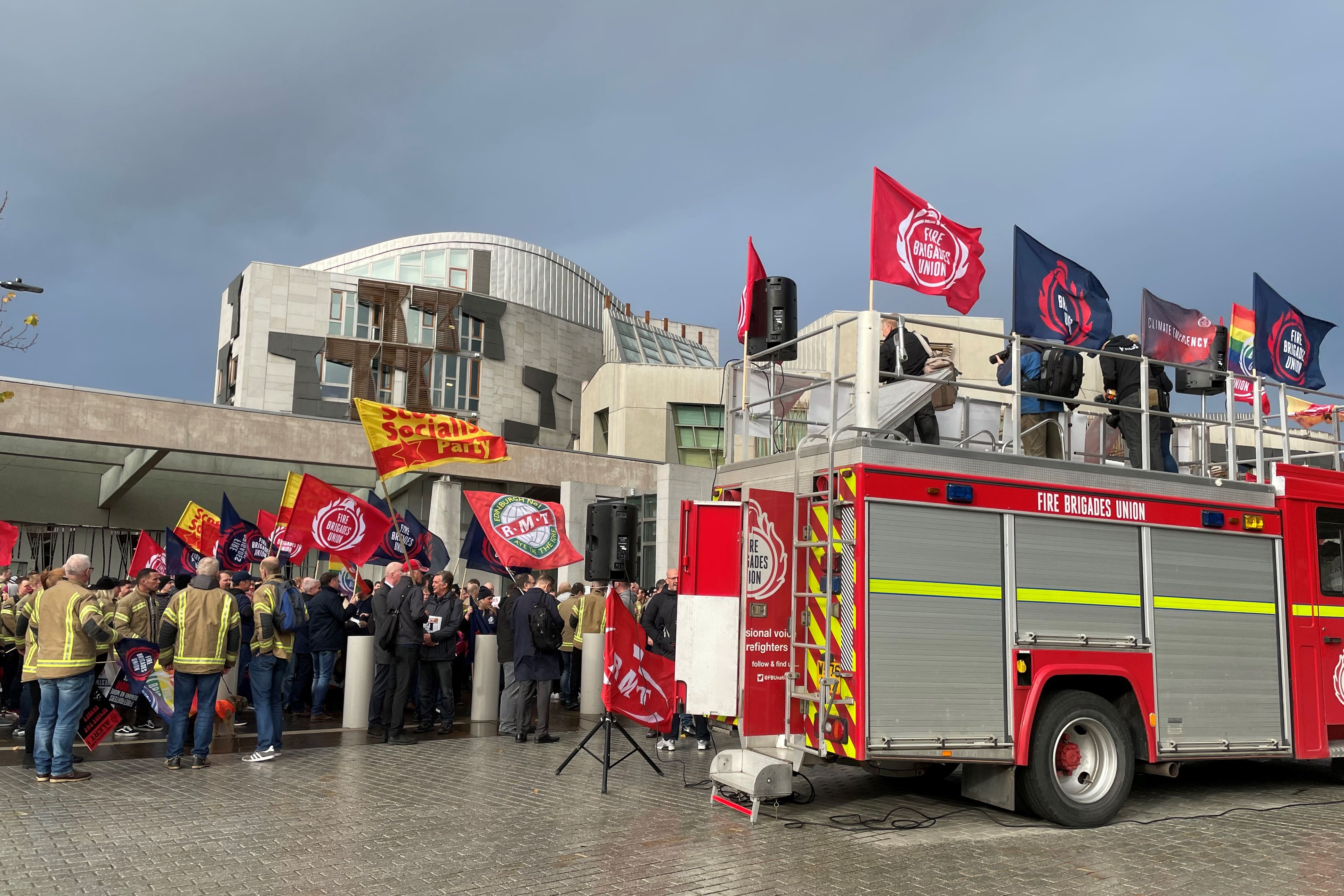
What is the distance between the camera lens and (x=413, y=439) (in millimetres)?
16312

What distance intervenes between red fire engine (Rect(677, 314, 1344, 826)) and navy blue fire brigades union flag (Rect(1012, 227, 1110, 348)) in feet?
5.88

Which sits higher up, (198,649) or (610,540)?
(610,540)

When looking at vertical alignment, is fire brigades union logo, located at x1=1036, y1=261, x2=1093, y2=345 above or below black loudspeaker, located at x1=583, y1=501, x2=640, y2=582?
above

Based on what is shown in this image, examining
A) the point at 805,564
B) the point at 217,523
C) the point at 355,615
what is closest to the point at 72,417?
the point at 217,523

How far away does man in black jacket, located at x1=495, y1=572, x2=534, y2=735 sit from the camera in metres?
12.8

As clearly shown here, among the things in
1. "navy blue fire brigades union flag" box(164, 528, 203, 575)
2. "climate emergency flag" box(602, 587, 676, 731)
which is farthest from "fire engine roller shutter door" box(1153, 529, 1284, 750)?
"navy blue fire brigades union flag" box(164, 528, 203, 575)

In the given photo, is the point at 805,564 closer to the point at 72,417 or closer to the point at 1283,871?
the point at 1283,871

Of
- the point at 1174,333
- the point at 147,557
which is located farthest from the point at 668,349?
the point at 1174,333

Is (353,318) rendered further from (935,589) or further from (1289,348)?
(935,589)

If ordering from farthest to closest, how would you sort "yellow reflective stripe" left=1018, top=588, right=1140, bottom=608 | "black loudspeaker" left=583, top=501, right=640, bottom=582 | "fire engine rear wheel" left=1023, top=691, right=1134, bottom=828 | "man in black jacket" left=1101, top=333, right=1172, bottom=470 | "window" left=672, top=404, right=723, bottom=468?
"window" left=672, top=404, right=723, bottom=468
"black loudspeaker" left=583, top=501, right=640, bottom=582
"man in black jacket" left=1101, top=333, right=1172, bottom=470
"yellow reflective stripe" left=1018, top=588, right=1140, bottom=608
"fire engine rear wheel" left=1023, top=691, right=1134, bottom=828

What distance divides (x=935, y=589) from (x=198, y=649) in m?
6.95

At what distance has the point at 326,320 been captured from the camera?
50.8m

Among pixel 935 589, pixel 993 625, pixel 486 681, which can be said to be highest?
pixel 935 589

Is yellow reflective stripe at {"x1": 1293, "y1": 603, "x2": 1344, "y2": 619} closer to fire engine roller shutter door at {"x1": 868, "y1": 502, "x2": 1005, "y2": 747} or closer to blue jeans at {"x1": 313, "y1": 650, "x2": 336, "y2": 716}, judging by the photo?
fire engine roller shutter door at {"x1": 868, "y1": 502, "x2": 1005, "y2": 747}
